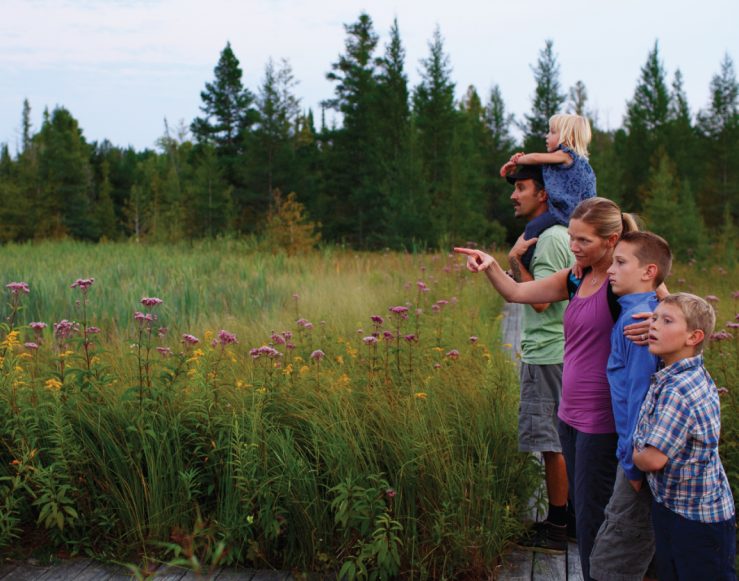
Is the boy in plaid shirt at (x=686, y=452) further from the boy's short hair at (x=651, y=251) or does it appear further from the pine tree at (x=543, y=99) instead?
the pine tree at (x=543, y=99)

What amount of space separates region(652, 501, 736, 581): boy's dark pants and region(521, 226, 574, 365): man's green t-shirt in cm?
127

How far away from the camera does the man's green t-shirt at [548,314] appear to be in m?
3.59

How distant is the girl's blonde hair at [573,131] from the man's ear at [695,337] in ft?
4.60

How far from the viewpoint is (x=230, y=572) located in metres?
3.47

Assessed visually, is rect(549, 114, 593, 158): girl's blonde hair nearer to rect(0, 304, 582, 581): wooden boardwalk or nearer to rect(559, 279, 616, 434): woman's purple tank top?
rect(559, 279, 616, 434): woman's purple tank top

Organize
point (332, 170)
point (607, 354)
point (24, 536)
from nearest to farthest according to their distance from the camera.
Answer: point (607, 354) < point (24, 536) < point (332, 170)

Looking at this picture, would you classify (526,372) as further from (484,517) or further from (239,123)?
(239,123)

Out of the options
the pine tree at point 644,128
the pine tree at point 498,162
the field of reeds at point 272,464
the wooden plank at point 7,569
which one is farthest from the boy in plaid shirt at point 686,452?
the pine tree at point 644,128

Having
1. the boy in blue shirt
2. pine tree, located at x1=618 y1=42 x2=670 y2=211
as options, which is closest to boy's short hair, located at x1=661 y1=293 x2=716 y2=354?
the boy in blue shirt

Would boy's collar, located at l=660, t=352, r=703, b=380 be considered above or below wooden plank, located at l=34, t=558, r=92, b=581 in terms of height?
above

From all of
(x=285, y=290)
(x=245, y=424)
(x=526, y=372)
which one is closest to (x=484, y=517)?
(x=526, y=372)

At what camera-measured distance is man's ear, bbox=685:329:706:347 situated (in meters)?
2.37

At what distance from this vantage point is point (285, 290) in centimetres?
1010

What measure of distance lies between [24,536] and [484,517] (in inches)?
88.9
